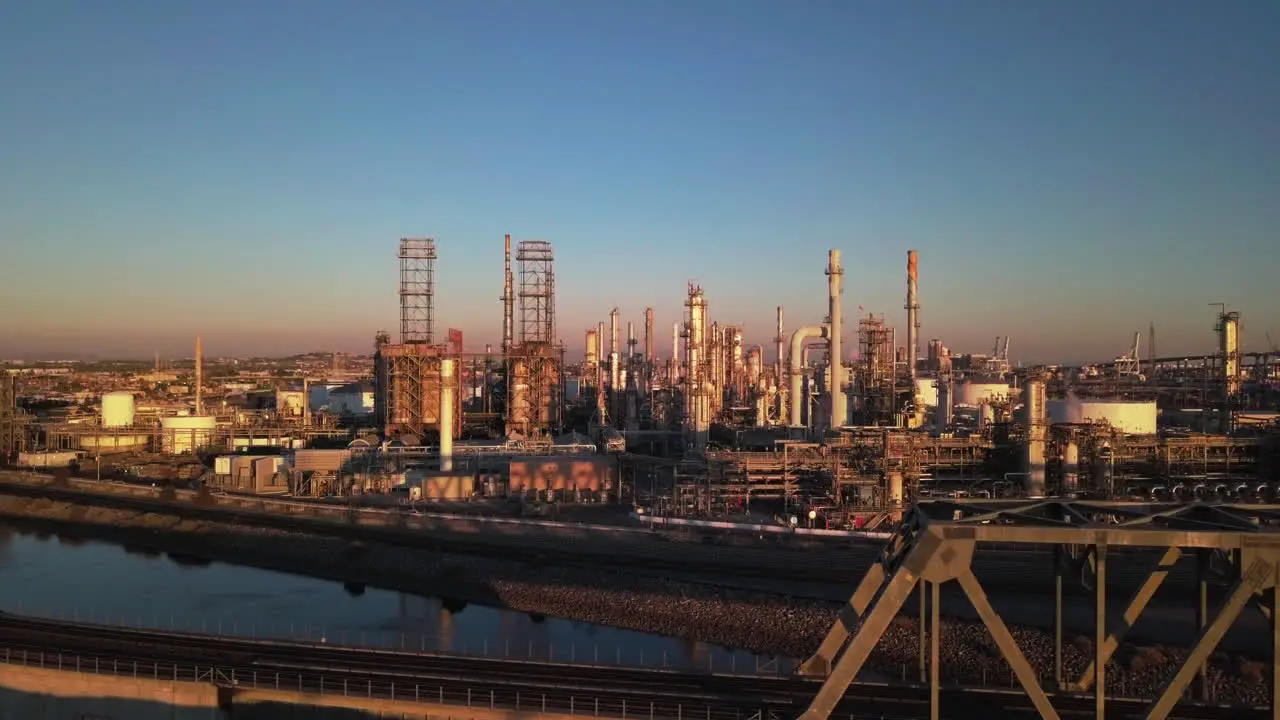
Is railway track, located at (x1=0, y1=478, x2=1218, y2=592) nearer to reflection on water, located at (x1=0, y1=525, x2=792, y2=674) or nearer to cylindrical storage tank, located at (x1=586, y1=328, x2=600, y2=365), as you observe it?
reflection on water, located at (x1=0, y1=525, x2=792, y2=674)

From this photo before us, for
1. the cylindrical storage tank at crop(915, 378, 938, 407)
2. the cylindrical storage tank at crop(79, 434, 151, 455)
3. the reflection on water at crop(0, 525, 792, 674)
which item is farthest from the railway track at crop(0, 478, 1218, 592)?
the cylindrical storage tank at crop(915, 378, 938, 407)

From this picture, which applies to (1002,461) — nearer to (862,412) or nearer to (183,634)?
(862,412)

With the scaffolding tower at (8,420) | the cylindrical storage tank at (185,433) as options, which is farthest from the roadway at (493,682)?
the scaffolding tower at (8,420)

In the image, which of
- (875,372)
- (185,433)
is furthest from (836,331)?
(185,433)

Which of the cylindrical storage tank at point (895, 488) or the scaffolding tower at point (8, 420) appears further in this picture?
the scaffolding tower at point (8, 420)

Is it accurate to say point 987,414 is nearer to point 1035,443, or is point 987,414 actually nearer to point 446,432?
point 1035,443

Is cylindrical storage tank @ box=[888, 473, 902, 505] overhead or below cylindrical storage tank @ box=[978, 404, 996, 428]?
below

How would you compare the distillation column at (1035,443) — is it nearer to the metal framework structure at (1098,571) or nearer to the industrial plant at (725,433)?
the industrial plant at (725,433)
